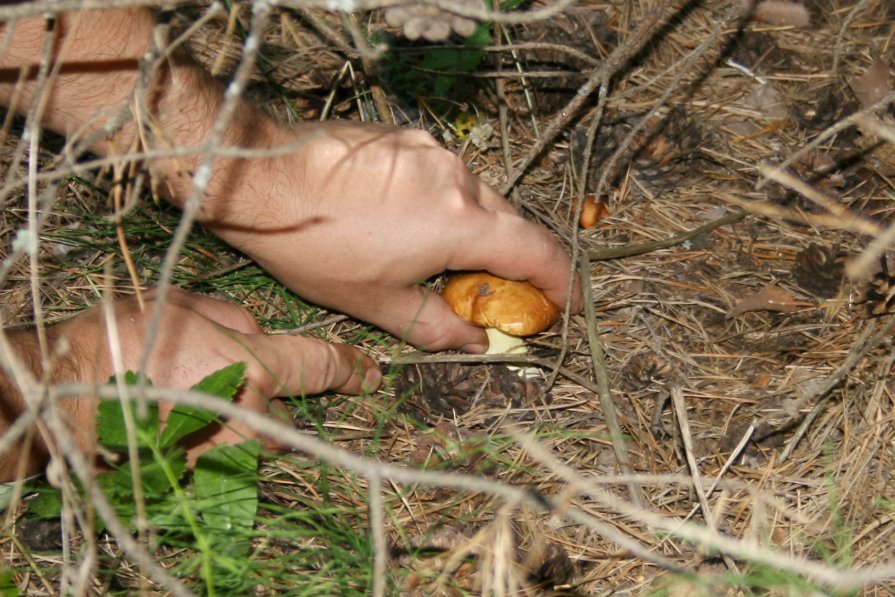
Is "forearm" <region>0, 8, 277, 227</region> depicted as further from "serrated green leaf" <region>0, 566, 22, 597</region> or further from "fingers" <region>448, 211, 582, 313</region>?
"serrated green leaf" <region>0, 566, 22, 597</region>

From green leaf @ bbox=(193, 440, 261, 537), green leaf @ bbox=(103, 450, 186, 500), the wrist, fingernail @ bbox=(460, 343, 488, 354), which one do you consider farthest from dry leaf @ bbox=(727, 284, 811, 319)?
the wrist

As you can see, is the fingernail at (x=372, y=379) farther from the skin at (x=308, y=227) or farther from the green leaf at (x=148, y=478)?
the green leaf at (x=148, y=478)

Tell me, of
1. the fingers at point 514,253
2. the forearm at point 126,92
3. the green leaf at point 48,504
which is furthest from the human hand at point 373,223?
the green leaf at point 48,504

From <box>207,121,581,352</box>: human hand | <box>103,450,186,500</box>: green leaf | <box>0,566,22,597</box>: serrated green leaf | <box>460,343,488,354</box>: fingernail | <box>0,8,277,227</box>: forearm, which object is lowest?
<box>0,566,22,597</box>: serrated green leaf

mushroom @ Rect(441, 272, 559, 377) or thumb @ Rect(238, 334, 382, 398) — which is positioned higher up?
mushroom @ Rect(441, 272, 559, 377)

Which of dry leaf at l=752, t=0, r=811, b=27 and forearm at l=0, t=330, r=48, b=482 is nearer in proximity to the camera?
forearm at l=0, t=330, r=48, b=482
